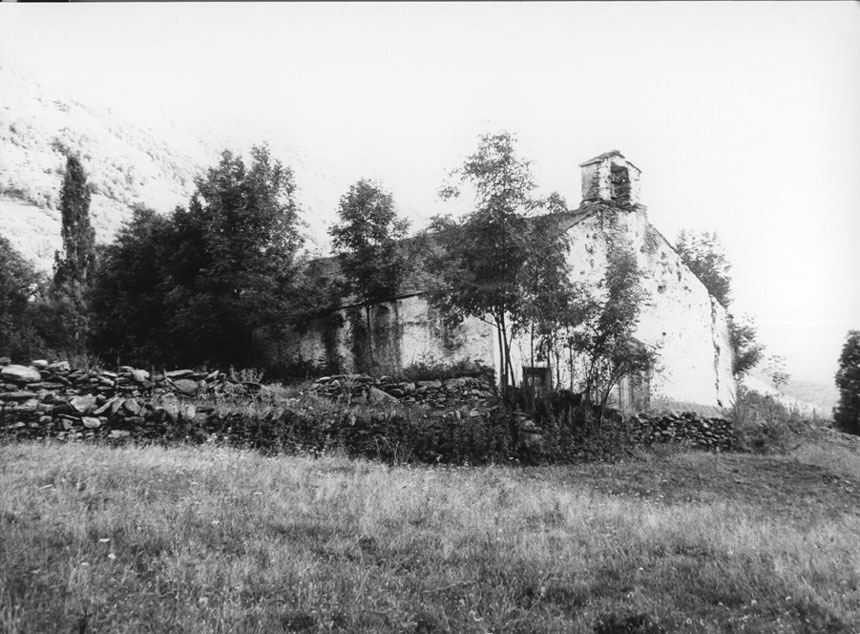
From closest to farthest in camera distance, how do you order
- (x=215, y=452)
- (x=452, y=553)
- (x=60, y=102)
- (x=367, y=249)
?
1. (x=452, y=553)
2. (x=215, y=452)
3. (x=60, y=102)
4. (x=367, y=249)

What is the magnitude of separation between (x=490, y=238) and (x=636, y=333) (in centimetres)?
1061

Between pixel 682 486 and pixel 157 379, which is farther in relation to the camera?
pixel 157 379

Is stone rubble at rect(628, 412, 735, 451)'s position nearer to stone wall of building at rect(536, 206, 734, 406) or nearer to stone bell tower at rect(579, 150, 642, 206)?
stone wall of building at rect(536, 206, 734, 406)

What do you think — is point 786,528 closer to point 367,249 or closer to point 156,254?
point 367,249

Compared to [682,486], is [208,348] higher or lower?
higher

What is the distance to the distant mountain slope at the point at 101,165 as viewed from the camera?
14763mm

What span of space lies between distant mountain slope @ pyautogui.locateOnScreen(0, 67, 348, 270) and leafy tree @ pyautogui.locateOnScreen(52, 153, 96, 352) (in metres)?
0.68

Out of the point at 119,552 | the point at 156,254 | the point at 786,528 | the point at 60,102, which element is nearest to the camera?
the point at 119,552

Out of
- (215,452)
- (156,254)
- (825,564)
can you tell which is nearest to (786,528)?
(825,564)

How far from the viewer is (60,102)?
12.2 meters

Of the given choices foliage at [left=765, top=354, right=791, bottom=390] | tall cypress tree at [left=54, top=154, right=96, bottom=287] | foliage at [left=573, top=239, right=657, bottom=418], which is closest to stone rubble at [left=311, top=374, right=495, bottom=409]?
foliage at [left=573, top=239, right=657, bottom=418]

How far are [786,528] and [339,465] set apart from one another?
7.18m

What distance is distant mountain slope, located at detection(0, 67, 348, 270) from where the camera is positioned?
14.8 meters

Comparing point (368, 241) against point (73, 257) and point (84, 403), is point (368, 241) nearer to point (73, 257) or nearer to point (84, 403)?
point (84, 403)
